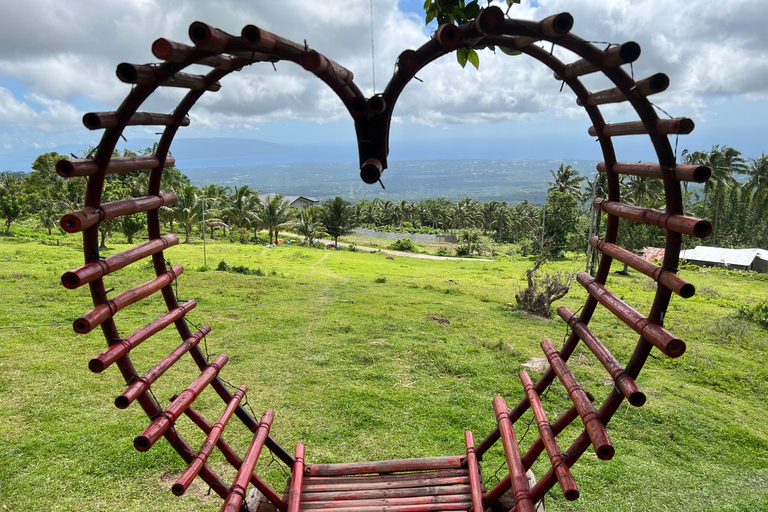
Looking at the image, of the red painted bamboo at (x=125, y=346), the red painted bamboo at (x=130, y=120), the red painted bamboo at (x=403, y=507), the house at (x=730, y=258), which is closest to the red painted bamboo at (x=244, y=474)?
the red painted bamboo at (x=403, y=507)

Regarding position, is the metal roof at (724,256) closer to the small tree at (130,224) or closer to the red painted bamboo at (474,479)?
the red painted bamboo at (474,479)

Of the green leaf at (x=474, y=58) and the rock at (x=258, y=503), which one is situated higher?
the green leaf at (x=474, y=58)

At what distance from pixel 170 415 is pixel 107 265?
3.59 feet

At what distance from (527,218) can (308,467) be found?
61.7 meters

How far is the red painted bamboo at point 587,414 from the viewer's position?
2.54m

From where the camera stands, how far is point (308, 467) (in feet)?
13.6

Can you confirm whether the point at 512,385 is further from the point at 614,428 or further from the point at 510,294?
the point at 510,294

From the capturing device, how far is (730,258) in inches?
1325

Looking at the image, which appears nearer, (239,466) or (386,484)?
(239,466)

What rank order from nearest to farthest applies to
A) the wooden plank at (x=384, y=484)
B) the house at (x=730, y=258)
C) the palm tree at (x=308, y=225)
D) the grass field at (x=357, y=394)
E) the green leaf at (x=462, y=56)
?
the green leaf at (x=462, y=56) < the wooden plank at (x=384, y=484) < the grass field at (x=357, y=394) < the house at (x=730, y=258) < the palm tree at (x=308, y=225)

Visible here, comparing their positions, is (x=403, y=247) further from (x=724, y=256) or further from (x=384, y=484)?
(x=384, y=484)

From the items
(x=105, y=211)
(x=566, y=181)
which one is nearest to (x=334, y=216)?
(x=566, y=181)

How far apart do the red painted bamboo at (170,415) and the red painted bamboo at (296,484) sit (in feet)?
3.50

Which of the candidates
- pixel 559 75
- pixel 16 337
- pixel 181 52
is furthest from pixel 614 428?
pixel 16 337
